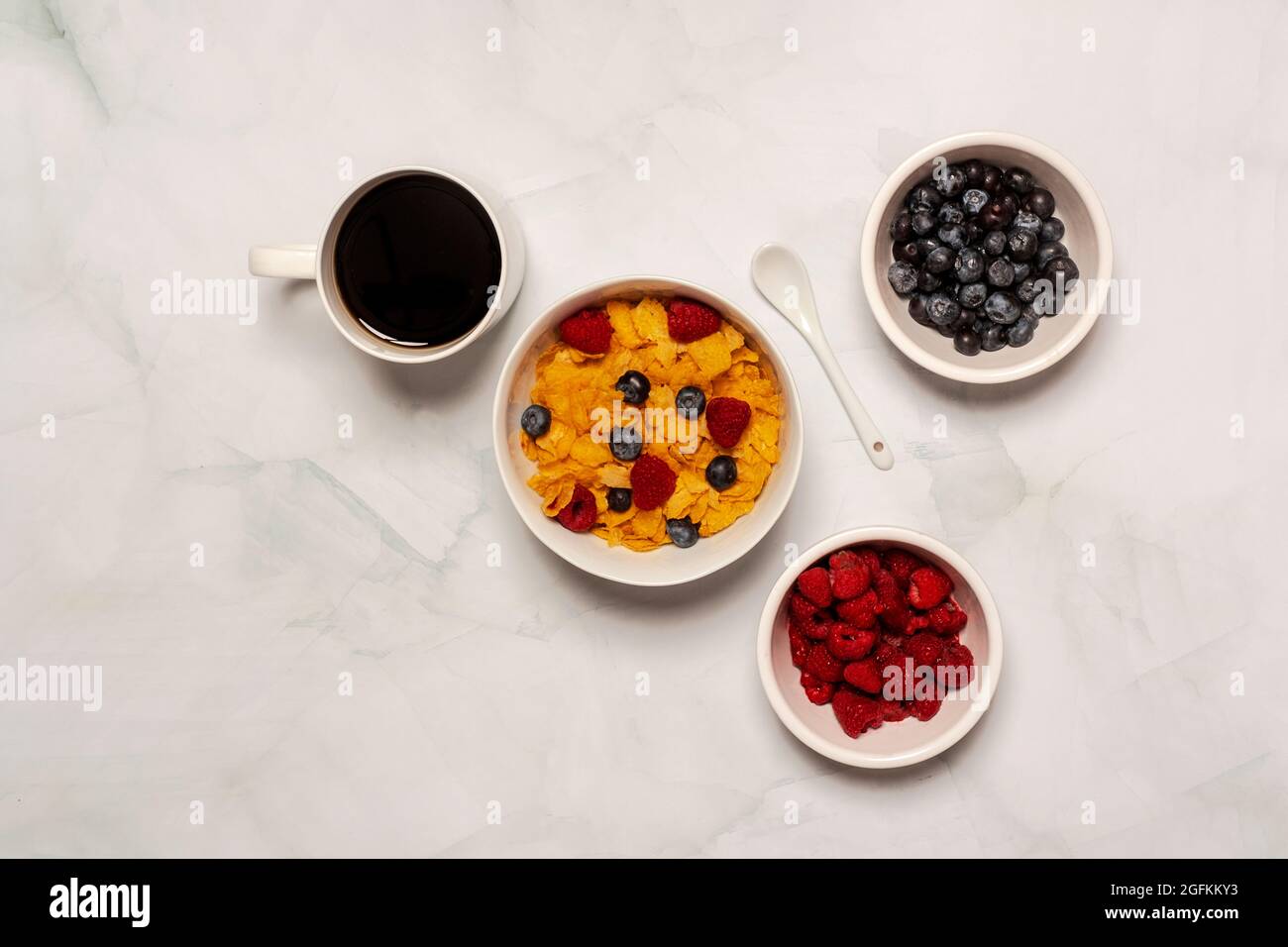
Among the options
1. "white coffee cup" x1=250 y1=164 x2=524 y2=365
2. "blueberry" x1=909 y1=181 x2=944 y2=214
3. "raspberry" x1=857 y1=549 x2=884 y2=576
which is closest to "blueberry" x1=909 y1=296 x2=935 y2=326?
"blueberry" x1=909 y1=181 x2=944 y2=214

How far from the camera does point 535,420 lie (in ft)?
3.91

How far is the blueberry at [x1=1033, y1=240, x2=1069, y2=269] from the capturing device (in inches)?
47.3

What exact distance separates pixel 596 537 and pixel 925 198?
24.4 inches

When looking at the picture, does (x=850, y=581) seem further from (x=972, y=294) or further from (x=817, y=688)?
(x=972, y=294)

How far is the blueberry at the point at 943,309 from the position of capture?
1222 mm

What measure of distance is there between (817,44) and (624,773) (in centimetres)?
109

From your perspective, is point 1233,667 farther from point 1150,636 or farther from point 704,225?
point 704,225

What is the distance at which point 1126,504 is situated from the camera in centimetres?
135

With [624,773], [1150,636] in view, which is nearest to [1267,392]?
[1150,636]

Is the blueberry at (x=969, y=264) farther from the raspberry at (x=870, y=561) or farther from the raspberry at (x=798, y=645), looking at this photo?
the raspberry at (x=798, y=645)

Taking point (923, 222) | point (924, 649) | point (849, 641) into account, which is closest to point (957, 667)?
point (924, 649)

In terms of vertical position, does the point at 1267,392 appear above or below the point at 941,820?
above

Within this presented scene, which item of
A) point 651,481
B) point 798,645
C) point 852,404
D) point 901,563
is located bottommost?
point 798,645
